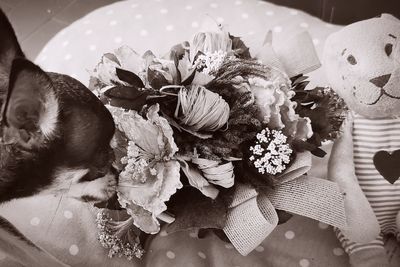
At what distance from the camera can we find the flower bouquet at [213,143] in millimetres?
435

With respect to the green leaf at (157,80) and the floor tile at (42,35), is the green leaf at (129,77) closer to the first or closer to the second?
the green leaf at (157,80)

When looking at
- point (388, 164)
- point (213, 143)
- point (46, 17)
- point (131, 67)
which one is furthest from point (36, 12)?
point (388, 164)

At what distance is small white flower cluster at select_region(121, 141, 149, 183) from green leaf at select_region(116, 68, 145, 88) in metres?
0.06

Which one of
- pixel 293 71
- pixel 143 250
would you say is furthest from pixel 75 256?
pixel 293 71

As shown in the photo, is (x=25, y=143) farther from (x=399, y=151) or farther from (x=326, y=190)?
(x=399, y=151)

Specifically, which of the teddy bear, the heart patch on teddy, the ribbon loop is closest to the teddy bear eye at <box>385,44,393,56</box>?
the teddy bear

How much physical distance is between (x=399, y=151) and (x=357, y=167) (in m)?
0.05

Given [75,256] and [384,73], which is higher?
[384,73]

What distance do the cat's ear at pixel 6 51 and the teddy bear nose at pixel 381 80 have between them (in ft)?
1.17

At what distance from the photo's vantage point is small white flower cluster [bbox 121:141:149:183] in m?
0.44

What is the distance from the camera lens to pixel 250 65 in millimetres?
493

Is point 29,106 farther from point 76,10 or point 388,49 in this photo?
point 76,10

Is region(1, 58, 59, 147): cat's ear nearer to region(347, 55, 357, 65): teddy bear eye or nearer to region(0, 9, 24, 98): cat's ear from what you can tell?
region(0, 9, 24, 98): cat's ear

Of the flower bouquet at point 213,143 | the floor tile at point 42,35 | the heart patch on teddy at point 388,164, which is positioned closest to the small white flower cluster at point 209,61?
the flower bouquet at point 213,143
